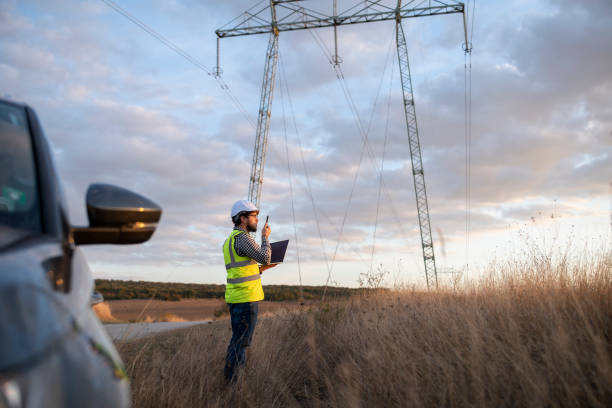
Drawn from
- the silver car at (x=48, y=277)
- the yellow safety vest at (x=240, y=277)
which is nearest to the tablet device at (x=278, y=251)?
the yellow safety vest at (x=240, y=277)

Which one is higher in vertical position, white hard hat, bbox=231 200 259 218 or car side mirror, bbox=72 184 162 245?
white hard hat, bbox=231 200 259 218

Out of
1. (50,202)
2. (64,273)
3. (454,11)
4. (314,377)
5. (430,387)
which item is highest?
(454,11)

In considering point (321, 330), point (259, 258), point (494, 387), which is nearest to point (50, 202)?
point (494, 387)

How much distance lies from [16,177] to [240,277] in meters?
4.27

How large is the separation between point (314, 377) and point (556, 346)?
115 inches

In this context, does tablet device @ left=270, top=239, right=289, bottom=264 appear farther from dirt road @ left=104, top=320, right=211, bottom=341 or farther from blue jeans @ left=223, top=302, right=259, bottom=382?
dirt road @ left=104, top=320, right=211, bottom=341

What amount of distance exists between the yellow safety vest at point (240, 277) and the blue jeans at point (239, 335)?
0.10 metres

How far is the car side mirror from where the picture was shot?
5.88 ft

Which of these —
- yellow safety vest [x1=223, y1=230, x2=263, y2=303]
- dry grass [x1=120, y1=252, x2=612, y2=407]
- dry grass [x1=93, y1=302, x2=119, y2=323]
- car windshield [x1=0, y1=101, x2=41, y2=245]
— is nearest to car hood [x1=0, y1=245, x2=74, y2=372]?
car windshield [x1=0, y1=101, x2=41, y2=245]

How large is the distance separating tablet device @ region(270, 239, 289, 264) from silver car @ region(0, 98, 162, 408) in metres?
4.61

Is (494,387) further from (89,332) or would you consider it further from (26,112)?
(26,112)

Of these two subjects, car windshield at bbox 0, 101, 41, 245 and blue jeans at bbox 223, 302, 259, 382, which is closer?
car windshield at bbox 0, 101, 41, 245

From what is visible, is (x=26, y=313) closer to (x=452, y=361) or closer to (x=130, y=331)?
(x=452, y=361)

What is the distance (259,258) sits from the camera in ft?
19.0
